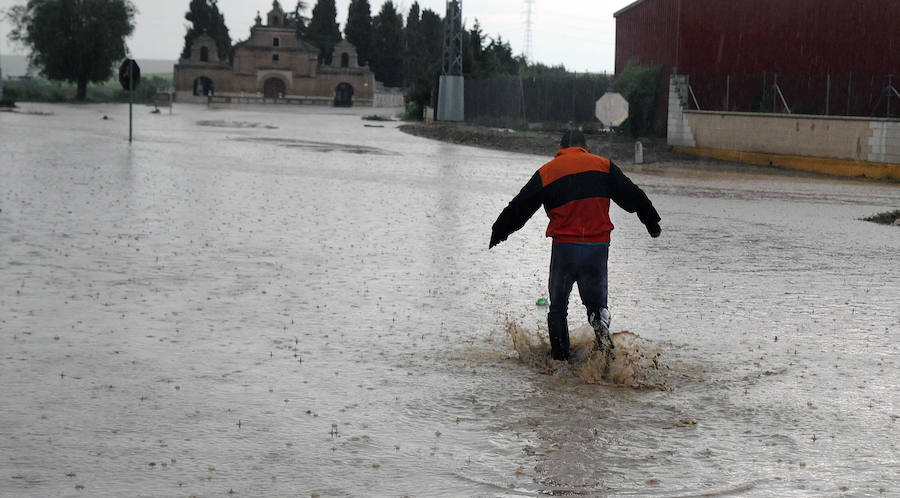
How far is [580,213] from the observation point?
275 inches

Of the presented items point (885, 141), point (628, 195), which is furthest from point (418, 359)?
point (885, 141)

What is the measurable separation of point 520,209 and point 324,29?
5187 inches

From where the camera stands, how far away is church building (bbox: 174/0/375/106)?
117125 millimetres

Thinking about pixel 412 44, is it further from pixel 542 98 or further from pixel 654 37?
pixel 654 37

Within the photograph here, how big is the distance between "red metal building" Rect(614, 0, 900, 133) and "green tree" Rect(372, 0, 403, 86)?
97.4m

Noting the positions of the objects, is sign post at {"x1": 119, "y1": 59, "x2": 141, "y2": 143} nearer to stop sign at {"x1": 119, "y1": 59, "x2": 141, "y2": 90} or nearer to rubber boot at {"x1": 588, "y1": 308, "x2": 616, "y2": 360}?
stop sign at {"x1": 119, "y1": 59, "x2": 141, "y2": 90}

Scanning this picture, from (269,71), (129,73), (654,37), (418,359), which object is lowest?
(418,359)

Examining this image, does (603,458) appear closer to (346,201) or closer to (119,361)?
(119,361)

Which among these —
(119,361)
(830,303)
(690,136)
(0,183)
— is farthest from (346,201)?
(690,136)

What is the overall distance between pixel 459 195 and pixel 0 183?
797cm

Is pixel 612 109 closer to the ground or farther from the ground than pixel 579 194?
farther from the ground

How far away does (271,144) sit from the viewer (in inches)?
1352

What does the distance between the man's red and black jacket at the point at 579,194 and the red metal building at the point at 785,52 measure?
25.2m

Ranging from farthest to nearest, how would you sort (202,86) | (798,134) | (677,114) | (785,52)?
1. (202,86)
2. (677,114)
3. (785,52)
4. (798,134)
